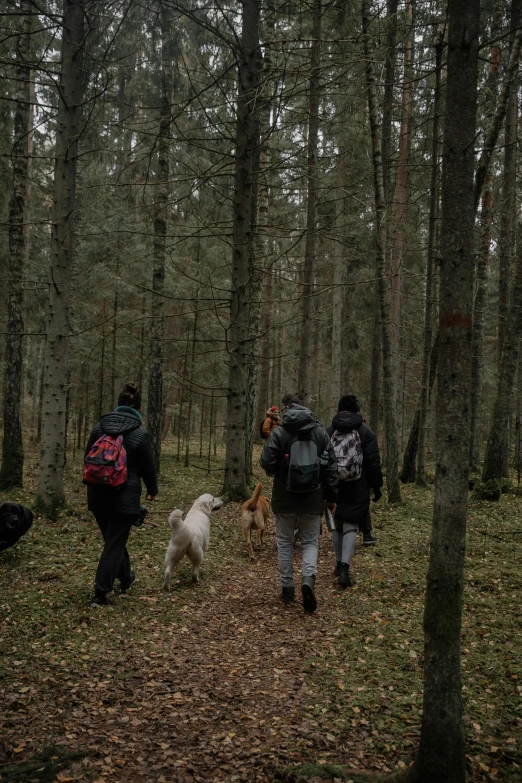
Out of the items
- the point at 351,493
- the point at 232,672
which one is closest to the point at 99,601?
the point at 232,672

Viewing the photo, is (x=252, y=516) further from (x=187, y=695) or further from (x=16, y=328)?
(x=16, y=328)

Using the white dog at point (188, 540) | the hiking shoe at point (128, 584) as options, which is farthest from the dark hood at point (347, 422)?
the hiking shoe at point (128, 584)

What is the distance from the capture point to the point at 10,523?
403 cm

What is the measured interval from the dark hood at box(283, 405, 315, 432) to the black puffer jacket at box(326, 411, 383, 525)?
150 cm

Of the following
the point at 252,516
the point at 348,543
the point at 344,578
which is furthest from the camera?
the point at 252,516

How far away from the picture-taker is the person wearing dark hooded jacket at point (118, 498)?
5773 mm

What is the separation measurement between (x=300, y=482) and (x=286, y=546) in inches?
33.4

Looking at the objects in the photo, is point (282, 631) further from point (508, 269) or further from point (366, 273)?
point (366, 273)

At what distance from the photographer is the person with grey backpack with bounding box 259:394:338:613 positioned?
6.00 m

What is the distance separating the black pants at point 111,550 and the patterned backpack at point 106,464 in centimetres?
42

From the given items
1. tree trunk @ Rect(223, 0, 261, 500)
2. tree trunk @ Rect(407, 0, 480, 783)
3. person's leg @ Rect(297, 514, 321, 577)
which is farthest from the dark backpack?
tree trunk @ Rect(223, 0, 261, 500)

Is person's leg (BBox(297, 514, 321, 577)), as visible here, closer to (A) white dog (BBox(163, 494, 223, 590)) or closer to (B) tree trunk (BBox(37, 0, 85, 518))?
(A) white dog (BBox(163, 494, 223, 590))

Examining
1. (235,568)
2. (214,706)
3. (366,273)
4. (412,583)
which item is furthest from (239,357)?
(366,273)

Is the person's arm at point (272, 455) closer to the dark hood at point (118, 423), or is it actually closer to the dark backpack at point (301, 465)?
the dark backpack at point (301, 465)
